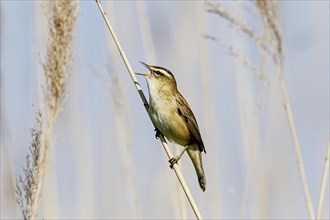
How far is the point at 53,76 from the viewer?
258cm

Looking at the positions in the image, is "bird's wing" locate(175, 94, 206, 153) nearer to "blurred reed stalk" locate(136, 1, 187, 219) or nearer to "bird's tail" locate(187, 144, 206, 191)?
"bird's tail" locate(187, 144, 206, 191)

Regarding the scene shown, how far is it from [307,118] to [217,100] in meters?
0.68

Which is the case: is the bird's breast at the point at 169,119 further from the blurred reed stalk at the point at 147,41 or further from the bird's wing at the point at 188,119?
the blurred reed stalk at the point at 147,41

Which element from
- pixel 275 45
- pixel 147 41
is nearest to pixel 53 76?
pixel 275 45

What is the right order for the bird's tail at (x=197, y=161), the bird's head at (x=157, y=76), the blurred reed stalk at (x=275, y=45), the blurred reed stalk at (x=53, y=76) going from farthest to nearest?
the bird's tail at (x=197, y=161) < the bird's head at (x=157, y=76) < the blurred reed stalk at (x=275, y=45) < the blurred reed stalk at (x=53, y=76)

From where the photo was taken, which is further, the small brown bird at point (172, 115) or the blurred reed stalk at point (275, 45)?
the small brown bird at point (172, 115)

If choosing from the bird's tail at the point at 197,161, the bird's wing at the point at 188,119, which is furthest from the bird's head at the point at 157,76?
the bird's tail at the point at 197,161

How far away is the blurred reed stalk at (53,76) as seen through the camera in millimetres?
2406

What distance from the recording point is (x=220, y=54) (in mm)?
4559

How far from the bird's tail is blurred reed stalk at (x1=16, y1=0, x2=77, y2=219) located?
38.6 inches

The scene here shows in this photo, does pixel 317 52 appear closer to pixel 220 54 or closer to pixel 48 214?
pixel 220 54

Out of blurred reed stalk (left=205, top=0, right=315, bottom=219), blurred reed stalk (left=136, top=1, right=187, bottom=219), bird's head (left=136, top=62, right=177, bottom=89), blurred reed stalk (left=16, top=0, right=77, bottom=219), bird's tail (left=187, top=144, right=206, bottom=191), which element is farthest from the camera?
blurred reed stalk (left=136, top=1, right=187, bottom=219)

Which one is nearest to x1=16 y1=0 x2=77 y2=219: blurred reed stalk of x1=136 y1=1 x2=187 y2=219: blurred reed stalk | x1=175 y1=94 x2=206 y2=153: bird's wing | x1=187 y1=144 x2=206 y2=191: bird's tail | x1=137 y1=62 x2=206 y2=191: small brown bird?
x1=137 y1=62 x2=206 y2=191: small brown bird

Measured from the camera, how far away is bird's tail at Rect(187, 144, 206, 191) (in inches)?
127
